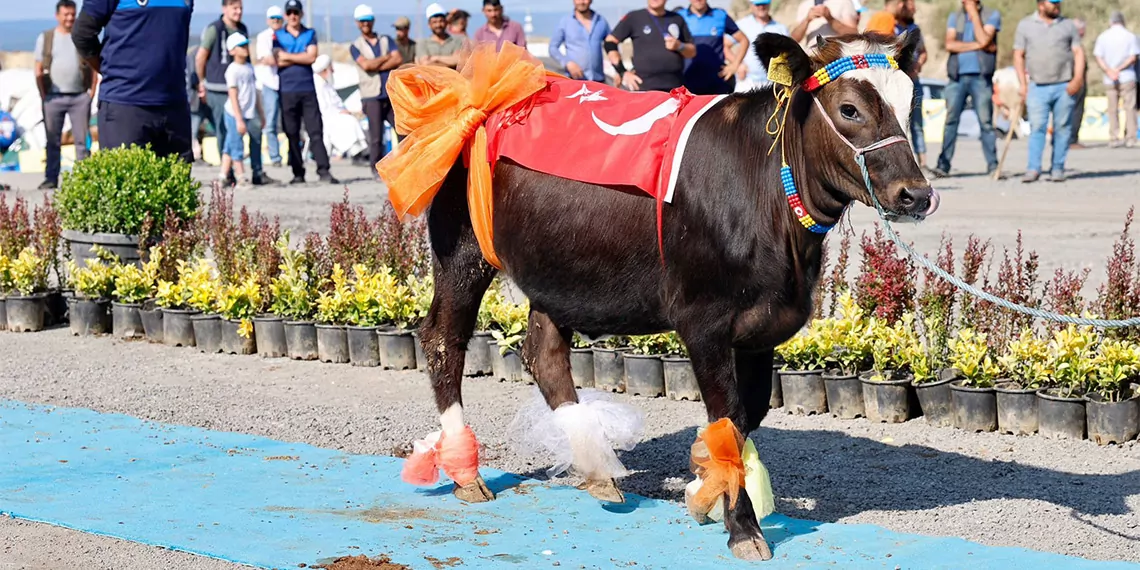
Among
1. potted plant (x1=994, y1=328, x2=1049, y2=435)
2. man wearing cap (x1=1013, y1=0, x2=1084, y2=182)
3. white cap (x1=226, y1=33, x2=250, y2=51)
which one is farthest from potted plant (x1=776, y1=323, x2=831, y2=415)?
white cap (x1=226, y1=33, x2=250, y2=51)

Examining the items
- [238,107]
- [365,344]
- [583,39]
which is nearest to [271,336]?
[365,344]

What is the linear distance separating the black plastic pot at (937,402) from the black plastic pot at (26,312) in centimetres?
635

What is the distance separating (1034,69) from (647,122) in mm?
12881

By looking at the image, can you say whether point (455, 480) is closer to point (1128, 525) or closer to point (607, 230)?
point (607, 230)

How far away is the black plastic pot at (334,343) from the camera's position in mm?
9023

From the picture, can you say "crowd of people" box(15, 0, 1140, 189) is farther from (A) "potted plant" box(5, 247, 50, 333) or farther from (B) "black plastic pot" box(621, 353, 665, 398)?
(B) "black plastic pot" box(621, 353, 665, 398)

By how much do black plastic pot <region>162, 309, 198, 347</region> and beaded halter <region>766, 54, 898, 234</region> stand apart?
18.0 feet

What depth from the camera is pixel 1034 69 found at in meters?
17.1

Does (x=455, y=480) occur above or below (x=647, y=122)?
below

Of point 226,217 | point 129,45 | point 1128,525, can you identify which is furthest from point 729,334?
point 129,45

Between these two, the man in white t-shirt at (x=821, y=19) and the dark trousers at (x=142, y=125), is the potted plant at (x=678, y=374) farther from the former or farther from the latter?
the man in white t-shirt at (x=821, y=19)

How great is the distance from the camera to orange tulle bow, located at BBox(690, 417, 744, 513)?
5117 millimetres

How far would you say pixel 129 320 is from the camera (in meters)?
9.85

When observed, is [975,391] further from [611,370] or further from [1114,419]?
[611,370]
